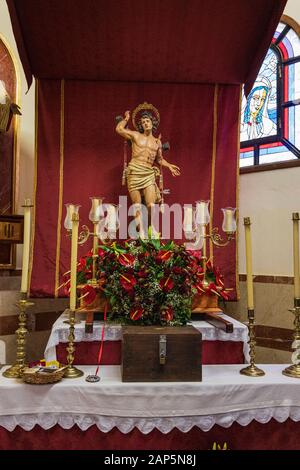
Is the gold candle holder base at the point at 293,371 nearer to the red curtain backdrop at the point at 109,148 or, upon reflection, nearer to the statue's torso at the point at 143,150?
the red curtain backdrop at the point at 109,148

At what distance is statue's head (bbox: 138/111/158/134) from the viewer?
12.0 ft

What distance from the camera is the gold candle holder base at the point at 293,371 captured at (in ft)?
6.10

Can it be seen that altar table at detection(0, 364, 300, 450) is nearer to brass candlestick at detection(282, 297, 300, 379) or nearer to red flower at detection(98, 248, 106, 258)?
brass candlestick at detection(282, 297, 300, 379)

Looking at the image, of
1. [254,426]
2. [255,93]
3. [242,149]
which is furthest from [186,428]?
[255,93]

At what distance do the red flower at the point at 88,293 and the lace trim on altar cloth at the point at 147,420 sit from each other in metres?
0.86

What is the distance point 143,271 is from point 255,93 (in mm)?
3185

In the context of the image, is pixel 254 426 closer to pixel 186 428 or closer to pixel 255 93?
pixel 186 428

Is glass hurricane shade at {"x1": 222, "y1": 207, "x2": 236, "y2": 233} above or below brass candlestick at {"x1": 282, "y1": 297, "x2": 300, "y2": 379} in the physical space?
above

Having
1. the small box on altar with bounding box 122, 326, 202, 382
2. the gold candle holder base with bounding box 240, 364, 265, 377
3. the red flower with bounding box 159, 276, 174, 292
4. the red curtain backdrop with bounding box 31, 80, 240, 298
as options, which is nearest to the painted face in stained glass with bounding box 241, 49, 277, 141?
the red curtain backdrop with bounding box 31, 80, 240, 298

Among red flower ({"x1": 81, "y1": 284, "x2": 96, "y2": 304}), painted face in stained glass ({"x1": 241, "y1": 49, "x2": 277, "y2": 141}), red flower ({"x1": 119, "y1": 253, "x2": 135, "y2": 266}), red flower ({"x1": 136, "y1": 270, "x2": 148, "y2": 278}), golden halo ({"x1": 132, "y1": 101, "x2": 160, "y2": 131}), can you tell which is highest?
painted face in stained glass ({"x1": 241, "y1": 49, "x2": 277, "y2": 141})

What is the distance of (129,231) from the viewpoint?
381 centimetres

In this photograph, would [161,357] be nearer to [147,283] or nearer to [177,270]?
[147,283]

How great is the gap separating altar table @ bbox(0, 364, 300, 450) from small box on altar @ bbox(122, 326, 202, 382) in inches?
1.7

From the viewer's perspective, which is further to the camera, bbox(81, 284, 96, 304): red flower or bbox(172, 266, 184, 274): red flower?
bbox(81, 284, 96, 304): red flower
